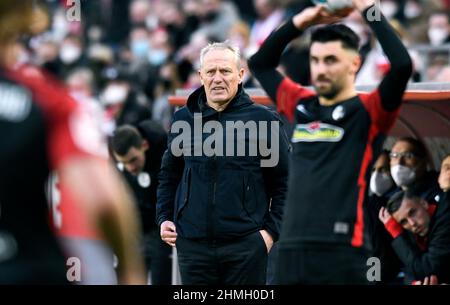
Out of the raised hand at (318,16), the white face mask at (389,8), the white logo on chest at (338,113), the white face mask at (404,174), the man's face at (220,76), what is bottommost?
the white face mask at (404,174)

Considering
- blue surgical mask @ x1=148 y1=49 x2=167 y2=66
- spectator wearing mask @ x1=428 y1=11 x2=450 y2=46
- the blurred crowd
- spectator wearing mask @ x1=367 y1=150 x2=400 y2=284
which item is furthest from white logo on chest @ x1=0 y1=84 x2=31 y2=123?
blue surgical mask @ x1=148 y1=49 x2=167 y2=66

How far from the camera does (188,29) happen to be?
17438 mm

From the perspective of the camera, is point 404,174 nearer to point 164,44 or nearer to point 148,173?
point 148,173

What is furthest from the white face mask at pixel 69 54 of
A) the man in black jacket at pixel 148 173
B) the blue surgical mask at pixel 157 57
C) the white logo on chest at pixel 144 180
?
the white logo on chest at pixel 144 180

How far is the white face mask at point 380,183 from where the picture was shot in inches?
348

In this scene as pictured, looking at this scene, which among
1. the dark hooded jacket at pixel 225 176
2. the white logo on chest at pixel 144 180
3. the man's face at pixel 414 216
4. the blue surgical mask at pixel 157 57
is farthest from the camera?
the blue surgical mask at pixel 157 57

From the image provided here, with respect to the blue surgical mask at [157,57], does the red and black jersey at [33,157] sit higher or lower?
lower

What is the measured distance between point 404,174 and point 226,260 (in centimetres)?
239

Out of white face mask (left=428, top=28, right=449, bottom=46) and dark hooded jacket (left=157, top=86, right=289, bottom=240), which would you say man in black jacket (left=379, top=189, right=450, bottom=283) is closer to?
dark hooded jacket (left=157, top=86, right=289, bottom=240)

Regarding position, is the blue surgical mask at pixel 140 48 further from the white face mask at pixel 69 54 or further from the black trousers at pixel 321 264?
the black trousers at pixel 321 264

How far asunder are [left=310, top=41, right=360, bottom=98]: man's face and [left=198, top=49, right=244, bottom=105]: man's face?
1237 mm

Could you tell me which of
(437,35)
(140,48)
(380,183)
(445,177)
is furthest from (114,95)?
(445,177)

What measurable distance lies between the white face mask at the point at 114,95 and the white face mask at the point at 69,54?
6.43 ft
